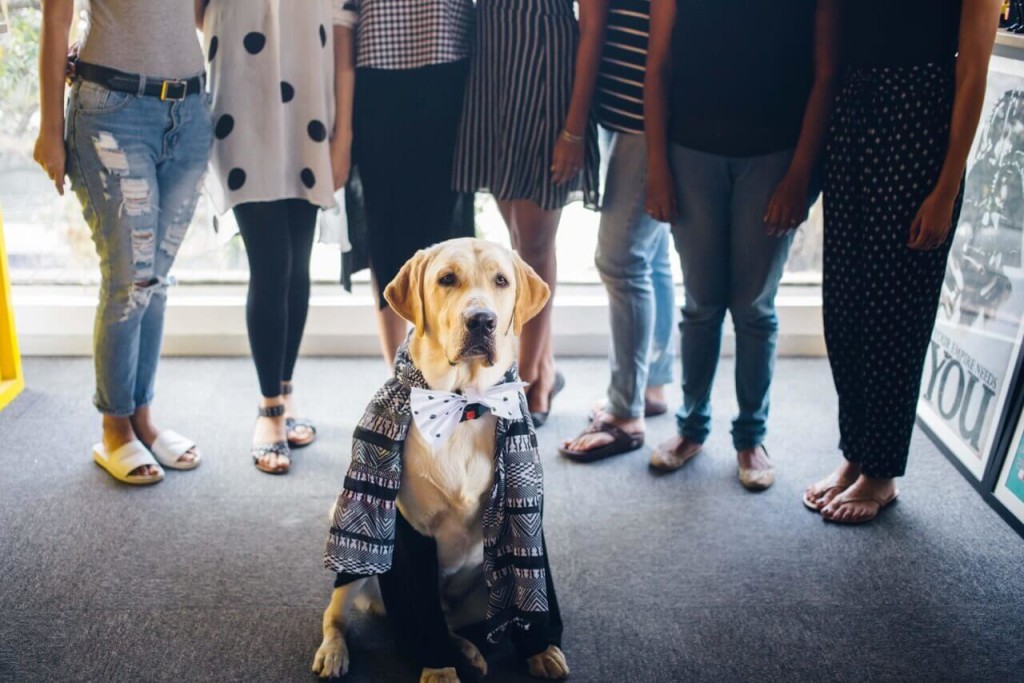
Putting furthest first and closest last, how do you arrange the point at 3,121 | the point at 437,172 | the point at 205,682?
the point at 3,121 → the point at 437,172 → the point at 205,682

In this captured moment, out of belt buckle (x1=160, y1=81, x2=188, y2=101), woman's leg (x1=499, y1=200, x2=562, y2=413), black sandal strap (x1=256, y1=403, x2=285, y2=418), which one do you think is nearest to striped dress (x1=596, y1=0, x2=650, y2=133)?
woman's leg (x1=499, y1=200, x2=562, y2=413)

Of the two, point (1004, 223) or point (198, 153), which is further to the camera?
point (1004, 223)

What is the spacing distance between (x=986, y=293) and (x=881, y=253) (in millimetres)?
603

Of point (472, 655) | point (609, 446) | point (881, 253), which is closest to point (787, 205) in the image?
point (881, 253)

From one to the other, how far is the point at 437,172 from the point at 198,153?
58 centimetres

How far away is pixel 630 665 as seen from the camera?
6.37ft

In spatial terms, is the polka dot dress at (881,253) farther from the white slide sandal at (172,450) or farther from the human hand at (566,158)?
the white slide sandal at (172,450)

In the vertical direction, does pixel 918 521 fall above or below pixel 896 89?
below

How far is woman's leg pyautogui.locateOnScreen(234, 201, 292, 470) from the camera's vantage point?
249 cm

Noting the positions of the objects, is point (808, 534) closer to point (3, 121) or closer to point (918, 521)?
point (918, 521)

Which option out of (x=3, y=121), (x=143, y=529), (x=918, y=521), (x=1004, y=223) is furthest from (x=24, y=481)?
(x=1004, y=223)

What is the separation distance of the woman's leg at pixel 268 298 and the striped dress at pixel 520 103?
477mm

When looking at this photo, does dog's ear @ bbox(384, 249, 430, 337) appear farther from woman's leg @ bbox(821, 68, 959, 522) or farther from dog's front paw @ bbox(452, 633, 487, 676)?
woman's leg @ bbox(821, 68, 959, 522)

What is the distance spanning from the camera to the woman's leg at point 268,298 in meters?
2.49
